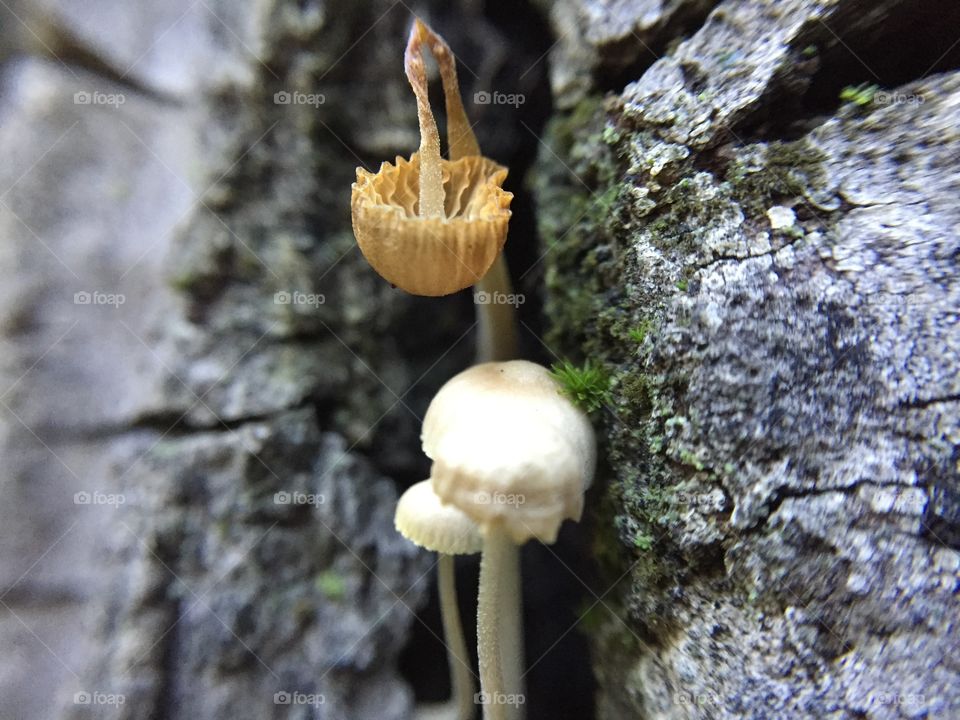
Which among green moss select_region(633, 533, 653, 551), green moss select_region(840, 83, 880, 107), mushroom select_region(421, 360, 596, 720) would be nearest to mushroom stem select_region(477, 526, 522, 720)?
mushroom select_region(421, 360, 596, 720)

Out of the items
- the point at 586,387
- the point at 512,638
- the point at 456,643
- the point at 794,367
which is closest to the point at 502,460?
the point at 586,387

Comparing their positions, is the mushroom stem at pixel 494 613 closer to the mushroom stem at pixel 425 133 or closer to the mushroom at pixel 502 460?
the mushroom at pixel 502 460

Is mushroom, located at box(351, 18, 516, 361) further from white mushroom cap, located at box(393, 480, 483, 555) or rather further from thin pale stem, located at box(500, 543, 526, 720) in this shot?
thin pale stem, located at box(500, 543, 526, 720)

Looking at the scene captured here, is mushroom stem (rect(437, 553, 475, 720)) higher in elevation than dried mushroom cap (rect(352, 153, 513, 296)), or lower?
lower

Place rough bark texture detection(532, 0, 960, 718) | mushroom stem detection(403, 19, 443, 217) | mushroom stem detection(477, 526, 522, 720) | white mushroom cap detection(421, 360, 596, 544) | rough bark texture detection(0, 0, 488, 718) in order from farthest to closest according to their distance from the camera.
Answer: rough bark texture detection(0, 0, 488, 718) → mushroom stem detection(477, 526, 522, 720) → mushroom stem detection(403, 19, 443, 217) → white mushroom cap detection(421, 360, 596, 544) → rough bark texture detection(532, 0, 960, 718)

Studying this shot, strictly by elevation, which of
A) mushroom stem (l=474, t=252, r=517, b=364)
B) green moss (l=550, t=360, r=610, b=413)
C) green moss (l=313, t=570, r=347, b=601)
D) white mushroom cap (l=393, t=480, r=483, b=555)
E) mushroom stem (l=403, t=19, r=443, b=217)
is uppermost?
mushroom stem (l=403, t=19, r=443, b=217)

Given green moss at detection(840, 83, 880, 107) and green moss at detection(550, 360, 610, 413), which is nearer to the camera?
green moss at detection(840, 83, 880, 107)

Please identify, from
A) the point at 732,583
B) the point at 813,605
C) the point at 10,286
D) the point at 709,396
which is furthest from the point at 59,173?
the point at 813,605
